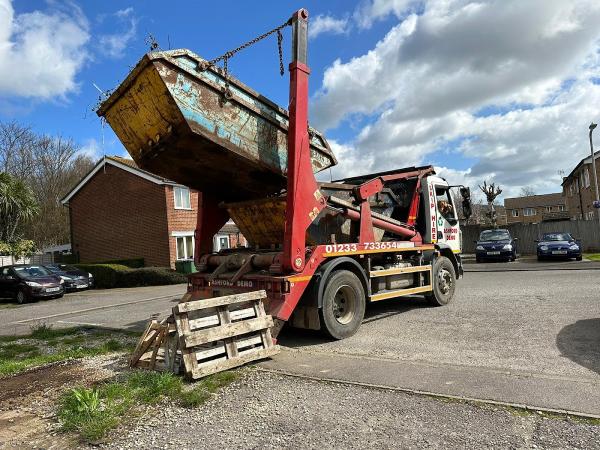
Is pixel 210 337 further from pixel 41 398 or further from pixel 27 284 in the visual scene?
pixel 27 284

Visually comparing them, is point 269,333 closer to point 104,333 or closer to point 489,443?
point 489,443

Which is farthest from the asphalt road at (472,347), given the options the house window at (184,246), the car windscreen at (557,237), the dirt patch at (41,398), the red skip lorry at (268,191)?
the house window at (184,246)

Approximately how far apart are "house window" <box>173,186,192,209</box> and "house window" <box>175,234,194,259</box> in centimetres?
168

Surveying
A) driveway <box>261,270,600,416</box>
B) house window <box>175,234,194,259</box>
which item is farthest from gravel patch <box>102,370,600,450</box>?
house window <box>175,234,194,259</box>

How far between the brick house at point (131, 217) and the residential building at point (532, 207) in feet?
212

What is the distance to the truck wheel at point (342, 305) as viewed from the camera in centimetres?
678

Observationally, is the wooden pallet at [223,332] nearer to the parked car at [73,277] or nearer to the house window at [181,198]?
the parked car at [73,277]

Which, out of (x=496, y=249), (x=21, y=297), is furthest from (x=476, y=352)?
(x=496, y=249)

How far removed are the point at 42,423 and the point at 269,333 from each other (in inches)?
104

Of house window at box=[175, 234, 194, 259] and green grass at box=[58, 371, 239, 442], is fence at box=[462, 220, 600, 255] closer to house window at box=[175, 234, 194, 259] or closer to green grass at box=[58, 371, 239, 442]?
house window at box=[175, 234, 194, 259]

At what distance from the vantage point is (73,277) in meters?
20.9

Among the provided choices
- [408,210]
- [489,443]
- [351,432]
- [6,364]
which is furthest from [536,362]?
[6,364]

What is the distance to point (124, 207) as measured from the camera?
27.3 m

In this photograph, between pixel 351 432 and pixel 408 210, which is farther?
pixel 408 210
